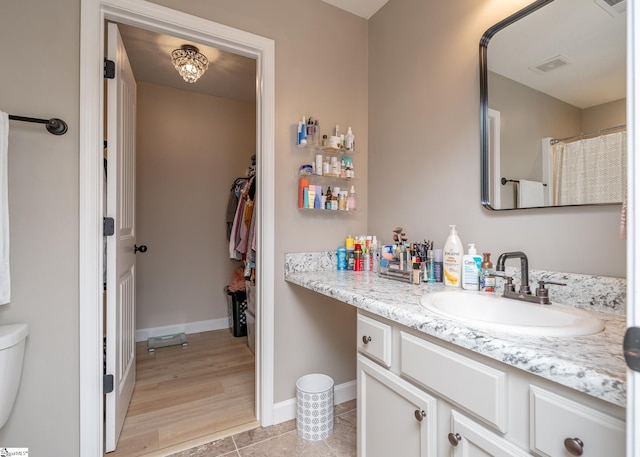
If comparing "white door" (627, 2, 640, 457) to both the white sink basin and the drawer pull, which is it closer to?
the drawer pull

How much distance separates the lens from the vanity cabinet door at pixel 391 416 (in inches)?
36.5

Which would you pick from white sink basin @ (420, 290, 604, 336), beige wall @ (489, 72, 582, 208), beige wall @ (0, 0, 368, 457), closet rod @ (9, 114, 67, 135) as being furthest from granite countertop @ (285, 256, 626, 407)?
closet rod @ (9, 114, 67, 135)

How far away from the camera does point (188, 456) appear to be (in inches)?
59.2

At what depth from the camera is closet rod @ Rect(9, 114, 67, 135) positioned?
1197 mm

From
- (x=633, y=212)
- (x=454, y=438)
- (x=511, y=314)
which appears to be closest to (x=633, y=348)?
(x=633, y=212)

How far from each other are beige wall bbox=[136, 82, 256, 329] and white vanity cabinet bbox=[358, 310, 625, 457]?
248cm

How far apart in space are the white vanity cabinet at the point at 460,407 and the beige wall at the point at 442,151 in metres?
0.63

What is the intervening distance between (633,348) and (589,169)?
2.92ft

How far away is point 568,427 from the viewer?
0.60 metres

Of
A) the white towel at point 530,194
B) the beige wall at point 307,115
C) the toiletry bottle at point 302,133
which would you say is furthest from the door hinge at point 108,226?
the white towel at point 530,194

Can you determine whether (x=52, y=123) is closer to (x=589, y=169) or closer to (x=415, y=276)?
(x=415, y=276)

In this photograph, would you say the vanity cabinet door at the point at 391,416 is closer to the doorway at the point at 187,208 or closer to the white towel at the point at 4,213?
the doorway at the point at 187,208

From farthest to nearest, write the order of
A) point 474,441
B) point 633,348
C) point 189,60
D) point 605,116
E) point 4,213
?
point 189,60
point 4,213
point 605,116
point 474,441
point 633,348

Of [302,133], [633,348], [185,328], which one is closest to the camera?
[633,348]
